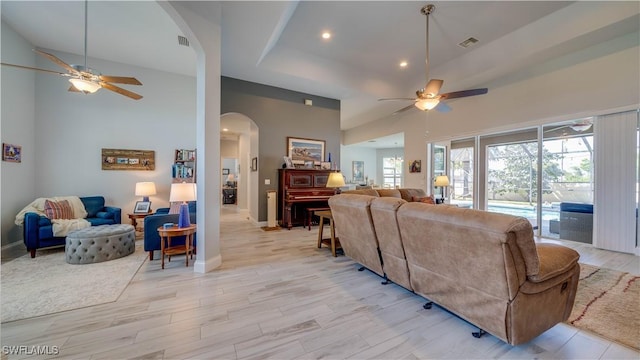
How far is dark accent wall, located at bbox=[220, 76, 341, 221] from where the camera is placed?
5574 mm

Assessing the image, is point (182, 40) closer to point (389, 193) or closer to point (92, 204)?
point (92, 204)

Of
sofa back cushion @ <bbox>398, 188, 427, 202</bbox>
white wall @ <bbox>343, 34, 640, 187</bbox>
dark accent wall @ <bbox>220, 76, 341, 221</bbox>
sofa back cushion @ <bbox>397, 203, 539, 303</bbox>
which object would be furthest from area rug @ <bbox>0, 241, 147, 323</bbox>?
white wall @ <bbox>343, 34, 640, 187</bbox>

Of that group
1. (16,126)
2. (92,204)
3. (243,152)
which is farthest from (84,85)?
(243,152)

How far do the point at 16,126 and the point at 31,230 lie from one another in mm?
1939

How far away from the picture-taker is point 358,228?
9.28 ft

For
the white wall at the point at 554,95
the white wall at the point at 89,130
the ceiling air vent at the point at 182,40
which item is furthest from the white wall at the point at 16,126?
the white wall at the point at 554,95

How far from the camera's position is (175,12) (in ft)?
9.09

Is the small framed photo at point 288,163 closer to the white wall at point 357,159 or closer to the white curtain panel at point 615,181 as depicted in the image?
the white curtain panel at point 615,181

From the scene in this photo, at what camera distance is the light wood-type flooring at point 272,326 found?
1645mm

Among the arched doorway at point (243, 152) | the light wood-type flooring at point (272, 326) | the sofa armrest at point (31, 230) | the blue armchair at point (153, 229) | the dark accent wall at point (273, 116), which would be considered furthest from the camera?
the arched doorway at point (243, 152)

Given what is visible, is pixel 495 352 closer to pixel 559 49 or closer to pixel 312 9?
pixel 312 9

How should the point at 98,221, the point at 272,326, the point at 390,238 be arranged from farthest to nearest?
1. the point at 98,221
2. the point at 390,238
3. the point at 272,326

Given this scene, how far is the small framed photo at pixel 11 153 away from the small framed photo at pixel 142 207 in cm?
185

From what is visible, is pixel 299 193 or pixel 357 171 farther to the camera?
pixel 357 171
